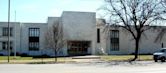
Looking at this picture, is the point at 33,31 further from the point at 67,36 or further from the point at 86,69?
the point at 86,69

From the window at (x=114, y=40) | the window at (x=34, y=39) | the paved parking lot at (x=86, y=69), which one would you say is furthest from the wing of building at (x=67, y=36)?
the paved parking lot at (x=86, y=69)

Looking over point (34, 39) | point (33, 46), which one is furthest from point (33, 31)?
point (33, 46)

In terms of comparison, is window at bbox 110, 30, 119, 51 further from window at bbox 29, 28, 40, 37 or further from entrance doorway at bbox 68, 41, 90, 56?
window at bbox 29, 28, 40, 37

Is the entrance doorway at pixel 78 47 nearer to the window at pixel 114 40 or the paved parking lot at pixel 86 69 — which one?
the window at pixel 114 40

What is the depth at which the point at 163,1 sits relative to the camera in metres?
57.4

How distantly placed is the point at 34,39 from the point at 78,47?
368 inches

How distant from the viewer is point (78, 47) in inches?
2975

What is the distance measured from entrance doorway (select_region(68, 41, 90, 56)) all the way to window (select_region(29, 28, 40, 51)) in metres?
7.22

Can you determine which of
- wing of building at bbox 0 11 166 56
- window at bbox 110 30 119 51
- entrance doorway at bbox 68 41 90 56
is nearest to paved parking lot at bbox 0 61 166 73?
wing of building at bbox 0 11 166 56

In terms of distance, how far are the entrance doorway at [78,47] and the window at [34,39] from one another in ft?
23.7

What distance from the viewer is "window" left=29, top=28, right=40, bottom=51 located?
77.1 metres

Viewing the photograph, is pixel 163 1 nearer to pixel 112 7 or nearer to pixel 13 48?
pixel 112 7

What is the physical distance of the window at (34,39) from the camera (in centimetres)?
7706

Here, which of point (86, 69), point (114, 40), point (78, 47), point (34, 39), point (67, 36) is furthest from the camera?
point (114, 40)
